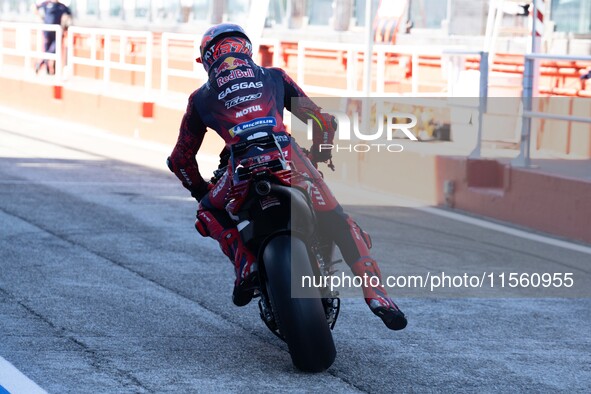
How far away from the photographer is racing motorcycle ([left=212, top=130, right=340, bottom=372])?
610cm

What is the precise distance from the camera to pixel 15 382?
6016mm

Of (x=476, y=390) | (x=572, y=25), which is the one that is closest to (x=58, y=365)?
(x=476, y=390)

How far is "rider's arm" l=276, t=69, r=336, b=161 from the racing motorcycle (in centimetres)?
35

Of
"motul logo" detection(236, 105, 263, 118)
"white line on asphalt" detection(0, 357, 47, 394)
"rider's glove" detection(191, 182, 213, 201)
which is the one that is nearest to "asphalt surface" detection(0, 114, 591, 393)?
"white line on asphalt" detection(0, 357, 47, 394)

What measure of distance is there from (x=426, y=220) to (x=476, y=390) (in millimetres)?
5972

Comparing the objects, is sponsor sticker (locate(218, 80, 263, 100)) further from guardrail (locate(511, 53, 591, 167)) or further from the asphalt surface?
guardrail (locate(511, 53, 591, 167))

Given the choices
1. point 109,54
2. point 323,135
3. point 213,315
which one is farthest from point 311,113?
point 109,54

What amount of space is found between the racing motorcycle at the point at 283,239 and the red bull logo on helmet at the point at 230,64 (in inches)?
14.5

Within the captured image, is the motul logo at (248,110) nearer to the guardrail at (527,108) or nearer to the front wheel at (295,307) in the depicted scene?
the front wheel at (295,307)

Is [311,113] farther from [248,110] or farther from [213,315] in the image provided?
[213,315]

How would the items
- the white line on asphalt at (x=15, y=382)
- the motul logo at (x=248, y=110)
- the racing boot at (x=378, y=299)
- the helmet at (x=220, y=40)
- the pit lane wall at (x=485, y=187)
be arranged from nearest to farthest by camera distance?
the white line on asphalt at (x=15, y=382) → the racing boot at (x=378, y=299) → the motul logo at (x=248, y=110) → the helmet at (x=220, y=40) → the pit lane wall at (x=485, y=187)

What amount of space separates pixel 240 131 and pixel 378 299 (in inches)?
40.6

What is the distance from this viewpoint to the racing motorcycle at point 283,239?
6.10 m

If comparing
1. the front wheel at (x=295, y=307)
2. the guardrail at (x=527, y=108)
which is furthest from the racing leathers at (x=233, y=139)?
the guardrail at (x=527, y=108)
